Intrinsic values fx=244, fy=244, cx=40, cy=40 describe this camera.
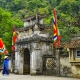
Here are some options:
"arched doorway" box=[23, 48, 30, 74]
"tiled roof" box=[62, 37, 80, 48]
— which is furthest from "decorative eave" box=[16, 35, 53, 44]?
"tiled roof" box=[62, 37, 80, 48]

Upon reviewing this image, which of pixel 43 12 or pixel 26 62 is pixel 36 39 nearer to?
pixel 26 62

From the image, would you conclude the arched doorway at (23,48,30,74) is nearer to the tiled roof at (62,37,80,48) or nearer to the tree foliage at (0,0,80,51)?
the tree foliage at (0,0,80,51)

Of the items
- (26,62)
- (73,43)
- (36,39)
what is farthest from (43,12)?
(73,43)

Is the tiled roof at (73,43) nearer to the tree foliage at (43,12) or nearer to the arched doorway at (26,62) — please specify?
the tree foliage at (43,12)

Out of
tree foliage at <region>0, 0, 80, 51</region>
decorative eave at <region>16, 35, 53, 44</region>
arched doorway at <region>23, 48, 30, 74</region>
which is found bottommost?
arched doorway at <region>23, 48, 30, 74</region>

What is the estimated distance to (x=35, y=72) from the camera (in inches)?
894

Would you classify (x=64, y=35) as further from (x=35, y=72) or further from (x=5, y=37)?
(x=35, y=72)

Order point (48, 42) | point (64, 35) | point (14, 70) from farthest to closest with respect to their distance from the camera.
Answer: point (64, 35), point (14, 70), point (48, 42)

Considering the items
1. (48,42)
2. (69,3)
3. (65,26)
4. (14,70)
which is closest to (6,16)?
(65,26)

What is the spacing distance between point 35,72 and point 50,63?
1.75 metres

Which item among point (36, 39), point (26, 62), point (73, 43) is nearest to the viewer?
point (73, 43)

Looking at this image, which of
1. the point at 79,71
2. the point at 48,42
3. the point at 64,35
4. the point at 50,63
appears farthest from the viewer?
the point at 64,35

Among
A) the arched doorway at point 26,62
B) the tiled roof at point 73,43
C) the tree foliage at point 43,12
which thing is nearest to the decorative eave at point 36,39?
the arched doorway at point 26,62

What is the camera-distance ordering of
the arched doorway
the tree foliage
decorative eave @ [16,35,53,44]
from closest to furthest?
decorative eave @ [16,35,53,44] → the arched doorway → the tree foliage
